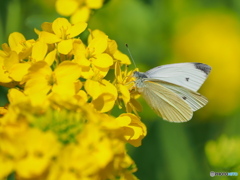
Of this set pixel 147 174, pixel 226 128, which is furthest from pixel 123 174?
pixel 226 128

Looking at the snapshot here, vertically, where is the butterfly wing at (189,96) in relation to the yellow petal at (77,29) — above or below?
below

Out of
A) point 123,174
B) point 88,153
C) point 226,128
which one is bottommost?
point 226,128

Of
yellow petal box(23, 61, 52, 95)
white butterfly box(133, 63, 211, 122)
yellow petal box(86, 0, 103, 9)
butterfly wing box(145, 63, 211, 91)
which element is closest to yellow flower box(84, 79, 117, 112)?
yellow petal box(23, 61, 52, 95)

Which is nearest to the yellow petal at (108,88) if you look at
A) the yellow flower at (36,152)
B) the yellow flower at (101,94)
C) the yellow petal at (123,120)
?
the yellow flower at (101,94)

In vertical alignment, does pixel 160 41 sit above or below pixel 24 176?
below

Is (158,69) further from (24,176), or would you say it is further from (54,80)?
(24,176)

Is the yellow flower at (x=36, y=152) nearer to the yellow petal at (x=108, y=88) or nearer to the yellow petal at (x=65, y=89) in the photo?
the yellow petal at (x=65, y=89)
